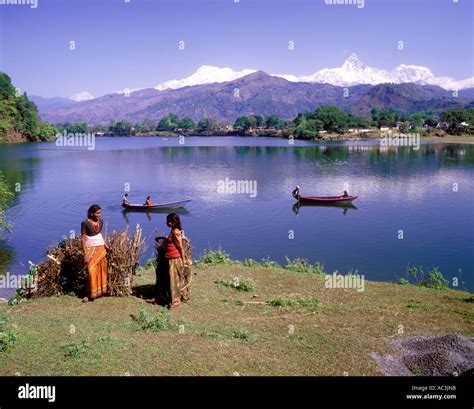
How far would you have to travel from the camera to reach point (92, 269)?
9977 mm

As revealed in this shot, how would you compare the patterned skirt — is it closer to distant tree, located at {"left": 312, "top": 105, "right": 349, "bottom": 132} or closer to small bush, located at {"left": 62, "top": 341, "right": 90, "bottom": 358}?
small bush, located at {"left": 62, "top": 341, "right": 90, "bottom": 358}

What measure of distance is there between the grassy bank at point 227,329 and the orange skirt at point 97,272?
0.25 meters

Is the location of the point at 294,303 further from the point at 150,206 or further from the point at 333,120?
the point at 333,120

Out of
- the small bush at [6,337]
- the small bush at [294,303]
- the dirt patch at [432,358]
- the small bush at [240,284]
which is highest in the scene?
the small bush at [6,337]

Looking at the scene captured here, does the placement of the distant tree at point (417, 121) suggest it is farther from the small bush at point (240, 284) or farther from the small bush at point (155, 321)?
the small bush at point (155, 321)

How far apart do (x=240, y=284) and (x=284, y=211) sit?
70.2ft

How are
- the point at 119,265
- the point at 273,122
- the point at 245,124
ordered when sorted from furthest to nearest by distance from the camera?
1. the point at 273,122
2. the point at 245,124
3. the point at 119,265

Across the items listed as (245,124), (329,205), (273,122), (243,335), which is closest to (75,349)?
(243,335)

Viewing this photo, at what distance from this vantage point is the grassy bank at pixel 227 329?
23.8 ft

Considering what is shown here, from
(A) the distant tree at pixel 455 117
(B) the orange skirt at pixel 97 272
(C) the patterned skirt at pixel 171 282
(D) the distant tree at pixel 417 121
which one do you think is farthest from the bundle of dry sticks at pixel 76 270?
(D) the distant tree at pixel 417 121

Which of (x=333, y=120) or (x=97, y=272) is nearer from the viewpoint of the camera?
(x=97, y=272)

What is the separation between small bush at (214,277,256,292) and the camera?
11.7 m

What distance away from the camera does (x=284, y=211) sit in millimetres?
32844
